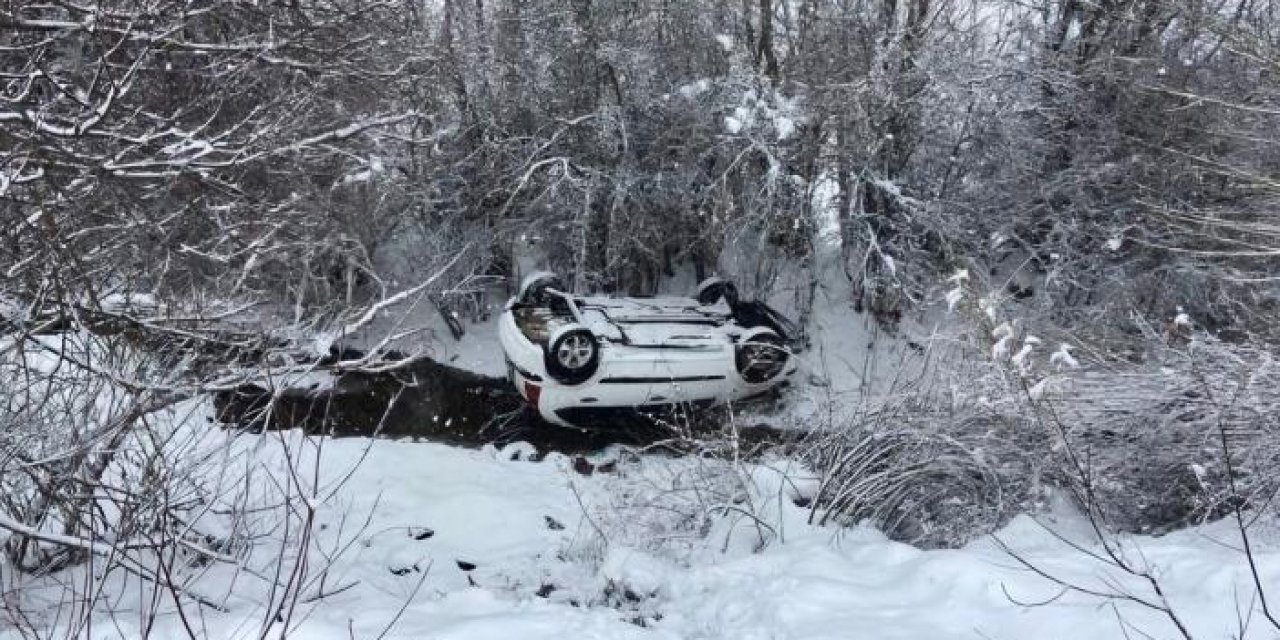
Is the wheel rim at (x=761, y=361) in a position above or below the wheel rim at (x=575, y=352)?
below

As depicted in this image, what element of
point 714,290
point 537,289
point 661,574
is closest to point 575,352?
point 537,289

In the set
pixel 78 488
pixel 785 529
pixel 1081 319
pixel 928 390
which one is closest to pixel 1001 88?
pixel 1081 319

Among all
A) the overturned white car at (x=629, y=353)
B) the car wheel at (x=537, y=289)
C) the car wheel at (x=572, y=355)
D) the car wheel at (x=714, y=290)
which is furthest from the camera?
the car wheel at (x=714, y=290)

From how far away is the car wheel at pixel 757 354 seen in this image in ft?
28.8

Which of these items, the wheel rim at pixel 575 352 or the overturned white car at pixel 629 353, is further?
the overturned white car at pixel 629 353

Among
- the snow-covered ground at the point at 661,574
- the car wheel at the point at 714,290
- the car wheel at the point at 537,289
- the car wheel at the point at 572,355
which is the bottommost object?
the snow-covered ground at the point at 661,574

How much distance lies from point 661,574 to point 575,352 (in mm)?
3702

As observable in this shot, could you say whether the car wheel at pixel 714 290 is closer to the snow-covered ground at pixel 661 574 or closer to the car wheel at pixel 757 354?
the car wheel at pixel 757 354

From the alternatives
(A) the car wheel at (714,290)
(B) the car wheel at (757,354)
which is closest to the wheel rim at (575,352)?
(B) the car wheel at (757,354)

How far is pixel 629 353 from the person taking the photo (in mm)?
8375

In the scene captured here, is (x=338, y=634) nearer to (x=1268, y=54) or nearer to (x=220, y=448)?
(x=220, y=448)

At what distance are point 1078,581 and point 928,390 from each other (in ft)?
8.07

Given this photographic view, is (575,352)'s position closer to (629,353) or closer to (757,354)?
(629,353)

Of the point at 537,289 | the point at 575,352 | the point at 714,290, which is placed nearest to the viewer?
the point at 575,352
